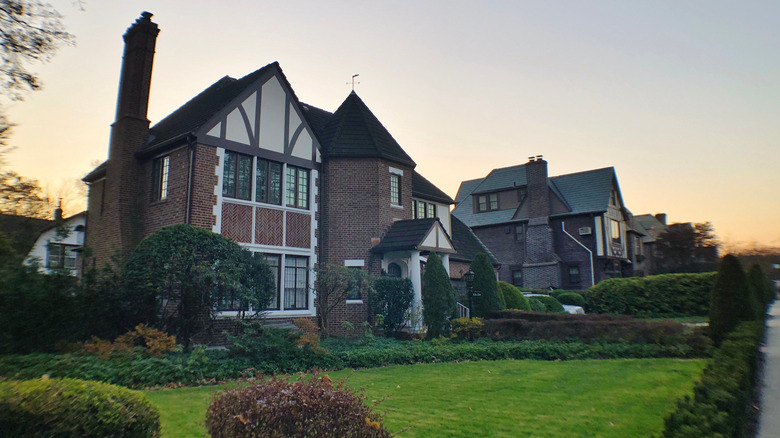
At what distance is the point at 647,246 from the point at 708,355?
138 feet

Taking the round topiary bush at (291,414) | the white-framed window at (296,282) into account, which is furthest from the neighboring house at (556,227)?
the round topiary bush at (291,414)

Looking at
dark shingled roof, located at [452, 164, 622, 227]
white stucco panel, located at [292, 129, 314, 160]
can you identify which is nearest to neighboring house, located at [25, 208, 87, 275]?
white stucco panel, located at [292, 129, 314, 160]

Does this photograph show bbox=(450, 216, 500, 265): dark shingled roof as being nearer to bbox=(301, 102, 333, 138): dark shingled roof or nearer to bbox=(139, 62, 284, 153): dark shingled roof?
bbox=(301, 102, 333, 138): dark shingled roof

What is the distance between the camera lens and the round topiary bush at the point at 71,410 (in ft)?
12.1

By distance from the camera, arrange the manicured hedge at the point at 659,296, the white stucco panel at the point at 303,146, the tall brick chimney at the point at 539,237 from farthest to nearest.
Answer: the tall brick chimney at the point at 539,237
the manicured hedge at the point at 659,296
the white stucco panel at the point at 303,146

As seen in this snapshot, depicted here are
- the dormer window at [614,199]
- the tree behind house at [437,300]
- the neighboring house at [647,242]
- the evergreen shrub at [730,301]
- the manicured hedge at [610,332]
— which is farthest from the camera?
the neighboring house at [647,242]

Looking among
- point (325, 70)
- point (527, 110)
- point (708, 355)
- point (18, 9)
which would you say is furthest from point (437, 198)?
point (18, 9)

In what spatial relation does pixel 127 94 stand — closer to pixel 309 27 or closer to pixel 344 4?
pixel 309 27

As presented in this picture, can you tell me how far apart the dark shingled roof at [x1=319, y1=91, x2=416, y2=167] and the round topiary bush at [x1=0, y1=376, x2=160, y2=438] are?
15049 mm

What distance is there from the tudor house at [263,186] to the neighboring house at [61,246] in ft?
4.92

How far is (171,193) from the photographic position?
1538cm

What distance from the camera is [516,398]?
840cm

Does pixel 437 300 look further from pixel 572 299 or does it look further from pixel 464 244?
pixel 572 299

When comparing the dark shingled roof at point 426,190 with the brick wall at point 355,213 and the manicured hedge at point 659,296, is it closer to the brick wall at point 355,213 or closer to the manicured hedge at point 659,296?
the brick wall at point 355,213
